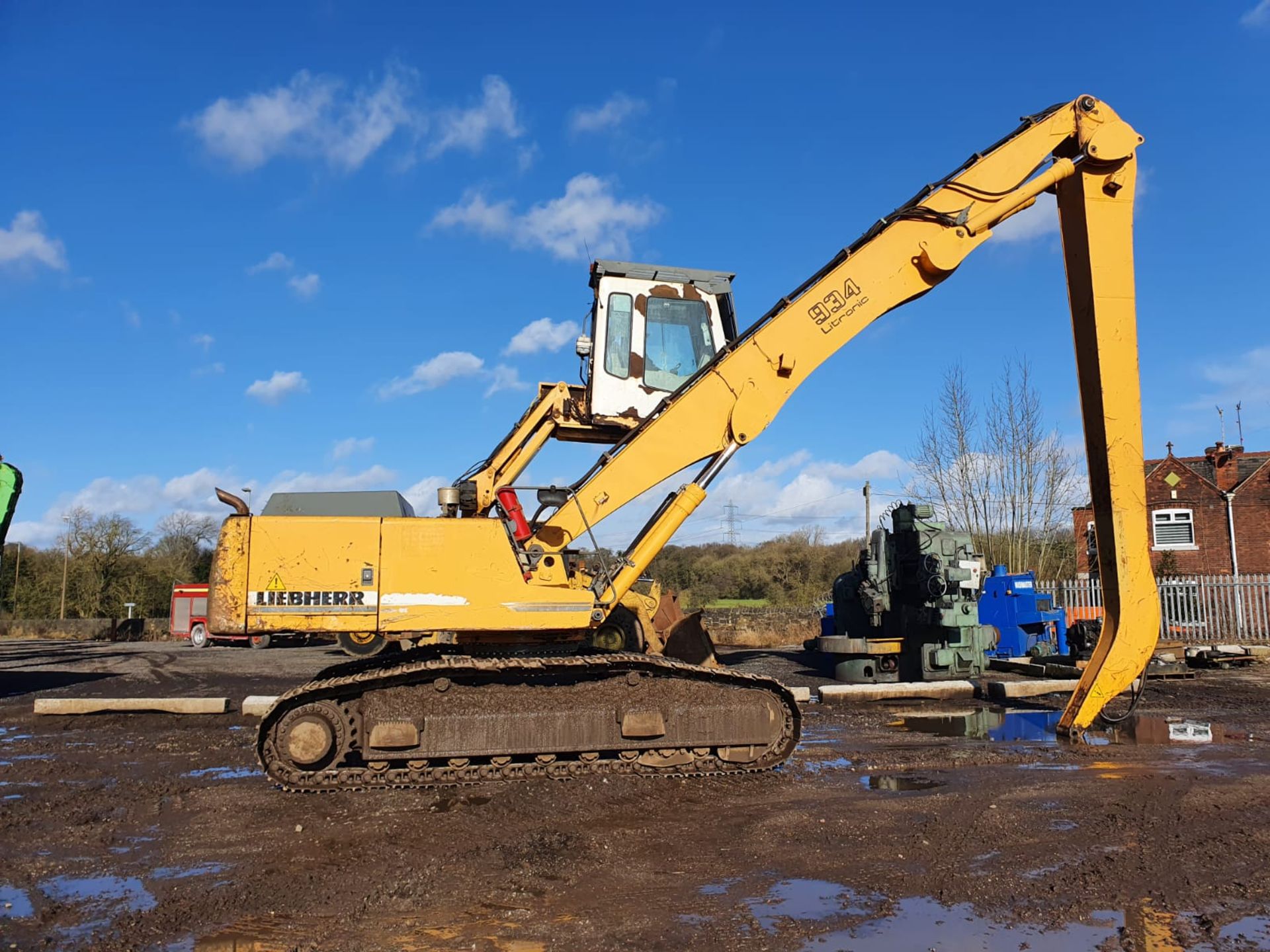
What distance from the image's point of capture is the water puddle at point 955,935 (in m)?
3.83

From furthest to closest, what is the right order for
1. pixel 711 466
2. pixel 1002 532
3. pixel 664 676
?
pixel 1002 532 → pixel 711 466 → pixel 664 676

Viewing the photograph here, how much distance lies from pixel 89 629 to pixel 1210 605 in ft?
121

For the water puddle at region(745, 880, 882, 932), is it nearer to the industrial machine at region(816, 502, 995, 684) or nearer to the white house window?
the industrial machine at region(816, 502, 995, 684)

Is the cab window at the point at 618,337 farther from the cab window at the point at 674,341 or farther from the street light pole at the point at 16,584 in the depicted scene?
the street light pole at the point at 16,584

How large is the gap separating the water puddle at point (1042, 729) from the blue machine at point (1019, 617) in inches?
195

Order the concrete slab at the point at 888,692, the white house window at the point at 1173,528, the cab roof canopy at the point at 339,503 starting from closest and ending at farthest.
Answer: the concrete slab at the point at 888,692
the cab roof canopy at the point at 339,503
the white house window at the point at 1173,528

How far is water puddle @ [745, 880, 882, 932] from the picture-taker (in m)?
4.20

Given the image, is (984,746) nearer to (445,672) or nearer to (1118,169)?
(445,672)

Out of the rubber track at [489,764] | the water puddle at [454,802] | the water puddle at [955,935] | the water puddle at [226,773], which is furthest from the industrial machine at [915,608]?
the water puddle at [955,935]

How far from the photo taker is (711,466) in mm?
8102

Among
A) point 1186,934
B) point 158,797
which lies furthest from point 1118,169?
point 158,797

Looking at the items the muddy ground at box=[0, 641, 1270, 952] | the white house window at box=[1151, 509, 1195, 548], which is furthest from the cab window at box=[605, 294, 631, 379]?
the white house window at box=[1151, 509, 1195, 548]

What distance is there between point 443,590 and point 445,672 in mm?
642

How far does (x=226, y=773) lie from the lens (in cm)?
766
